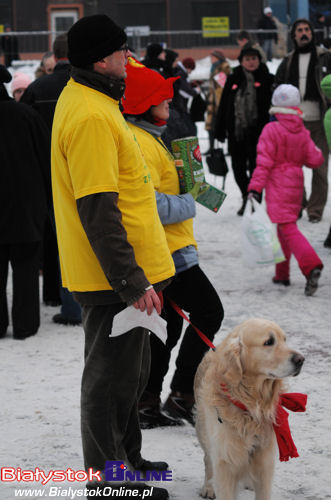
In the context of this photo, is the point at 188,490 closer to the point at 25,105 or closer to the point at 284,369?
the point at 284,369

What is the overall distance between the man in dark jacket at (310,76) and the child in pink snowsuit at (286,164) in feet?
8.31

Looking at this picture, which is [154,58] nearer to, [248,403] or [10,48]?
[248,403]

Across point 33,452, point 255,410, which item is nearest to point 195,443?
point 33,452

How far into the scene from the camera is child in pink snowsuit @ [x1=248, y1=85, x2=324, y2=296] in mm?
7133

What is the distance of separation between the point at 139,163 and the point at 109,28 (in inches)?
20.9

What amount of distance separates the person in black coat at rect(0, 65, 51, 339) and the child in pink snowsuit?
1988 mm

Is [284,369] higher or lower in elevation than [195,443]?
higher

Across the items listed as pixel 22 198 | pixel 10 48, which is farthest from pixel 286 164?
pixel 10 48

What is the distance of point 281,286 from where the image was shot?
7.49 metres

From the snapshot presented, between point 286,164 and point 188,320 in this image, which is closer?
point 188,320

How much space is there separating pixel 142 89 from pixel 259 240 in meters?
3.04

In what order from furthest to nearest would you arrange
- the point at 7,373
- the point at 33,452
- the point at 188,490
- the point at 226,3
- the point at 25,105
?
the point at 226,3, the point at 25,105, the point at 7,373, the point at 33,452, the point at 188,490

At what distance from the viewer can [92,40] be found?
304 centimetres

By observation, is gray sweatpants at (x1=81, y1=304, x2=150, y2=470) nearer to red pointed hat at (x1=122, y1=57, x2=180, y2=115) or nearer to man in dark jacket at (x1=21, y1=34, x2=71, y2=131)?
red pointed hat at (x1=122, y1=57, x2=180, y2=115)
